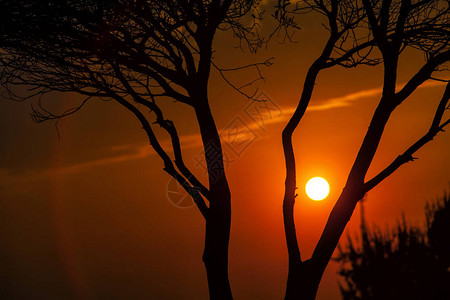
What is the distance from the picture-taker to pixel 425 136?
7.38 m

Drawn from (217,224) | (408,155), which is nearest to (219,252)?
(217,224)

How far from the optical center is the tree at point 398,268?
829cm

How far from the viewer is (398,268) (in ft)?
27.6

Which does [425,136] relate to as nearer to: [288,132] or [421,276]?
[288,132]

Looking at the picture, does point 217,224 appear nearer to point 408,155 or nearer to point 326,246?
point 326,246

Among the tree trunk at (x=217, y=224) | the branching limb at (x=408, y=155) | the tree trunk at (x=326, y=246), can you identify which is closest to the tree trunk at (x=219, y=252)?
the tree trunk at (x=217, y=224)

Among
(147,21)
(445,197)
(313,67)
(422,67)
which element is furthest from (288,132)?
(445,197)

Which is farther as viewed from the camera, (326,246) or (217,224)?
(217,224)

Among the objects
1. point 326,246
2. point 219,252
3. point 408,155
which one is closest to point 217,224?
point 219,252

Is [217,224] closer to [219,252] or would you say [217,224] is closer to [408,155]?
[219,252]

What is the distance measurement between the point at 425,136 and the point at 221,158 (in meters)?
2.86

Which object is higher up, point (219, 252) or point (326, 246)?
point (219, 252)

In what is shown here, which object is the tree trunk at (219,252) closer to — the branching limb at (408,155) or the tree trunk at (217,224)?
the tree trunk at (217,224)

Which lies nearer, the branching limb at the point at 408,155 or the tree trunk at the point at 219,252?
the branching limb at the point at 408,155
